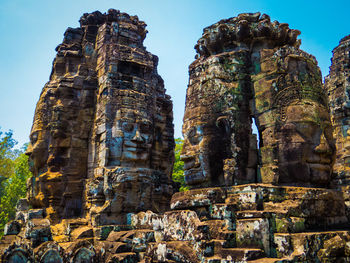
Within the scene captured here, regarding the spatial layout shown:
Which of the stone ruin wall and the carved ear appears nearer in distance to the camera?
the stone ruin wall

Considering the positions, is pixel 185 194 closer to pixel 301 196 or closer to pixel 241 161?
pixel 241 161

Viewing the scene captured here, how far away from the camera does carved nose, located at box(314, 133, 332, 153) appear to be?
5.67 meters

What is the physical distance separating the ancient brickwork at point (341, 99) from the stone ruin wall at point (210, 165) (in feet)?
0.22

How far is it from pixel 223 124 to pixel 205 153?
2.10 feet

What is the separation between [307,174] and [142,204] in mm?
6299

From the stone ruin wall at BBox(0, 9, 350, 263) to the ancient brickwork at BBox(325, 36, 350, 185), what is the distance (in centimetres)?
7

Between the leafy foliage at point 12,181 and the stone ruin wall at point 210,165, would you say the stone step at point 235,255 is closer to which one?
the stone ruin wall at point 210,165

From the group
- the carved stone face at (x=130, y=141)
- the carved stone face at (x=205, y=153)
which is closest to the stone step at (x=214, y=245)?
the carved stone face at (x=205, y=153)

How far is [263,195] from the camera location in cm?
537

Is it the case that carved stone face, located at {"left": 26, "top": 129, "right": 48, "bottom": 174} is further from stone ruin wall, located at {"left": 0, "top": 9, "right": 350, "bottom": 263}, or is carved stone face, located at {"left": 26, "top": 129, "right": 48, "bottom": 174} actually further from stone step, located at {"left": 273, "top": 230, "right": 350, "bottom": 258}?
stone step, located at {"left": 273, "top": 230, "right": 350, "bottom": 258}

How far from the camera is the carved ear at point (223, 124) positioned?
6340 millimetres

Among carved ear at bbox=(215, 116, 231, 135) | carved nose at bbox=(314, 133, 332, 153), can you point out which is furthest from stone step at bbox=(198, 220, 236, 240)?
carved nose at bbox=(314, 133, 332, 153)

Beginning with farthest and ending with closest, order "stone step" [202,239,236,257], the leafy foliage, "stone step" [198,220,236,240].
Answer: the leafy foliage < "stone step" [198,220,236,240] < "stone step" [202,239,236,257]

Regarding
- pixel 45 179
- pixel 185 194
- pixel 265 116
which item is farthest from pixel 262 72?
pixel 45 179
